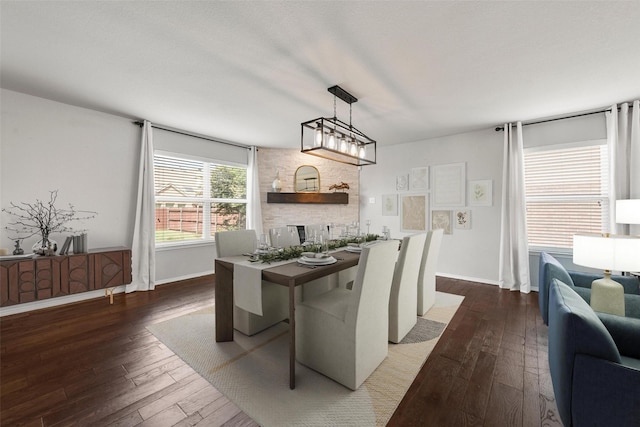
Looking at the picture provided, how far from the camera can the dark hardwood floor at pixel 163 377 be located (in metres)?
1.56

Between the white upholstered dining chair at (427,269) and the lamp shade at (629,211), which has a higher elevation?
the lamp shade at (629,211)

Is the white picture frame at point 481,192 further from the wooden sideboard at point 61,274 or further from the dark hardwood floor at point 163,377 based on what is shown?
the wooden sideboard at point 61,274

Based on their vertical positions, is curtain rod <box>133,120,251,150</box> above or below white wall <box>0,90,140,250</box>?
above

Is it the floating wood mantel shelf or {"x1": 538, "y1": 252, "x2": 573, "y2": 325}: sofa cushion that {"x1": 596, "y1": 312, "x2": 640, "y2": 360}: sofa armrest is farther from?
the floating wood mantel shelf

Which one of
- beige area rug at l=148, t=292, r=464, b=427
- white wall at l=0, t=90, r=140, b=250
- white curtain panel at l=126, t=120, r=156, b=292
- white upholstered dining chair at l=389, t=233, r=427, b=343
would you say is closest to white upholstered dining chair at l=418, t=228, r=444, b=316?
beige area rug at l=148, t=292, r=464, b=427

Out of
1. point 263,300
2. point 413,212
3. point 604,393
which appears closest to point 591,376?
point 604,393

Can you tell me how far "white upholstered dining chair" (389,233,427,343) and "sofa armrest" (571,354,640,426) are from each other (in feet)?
4.11

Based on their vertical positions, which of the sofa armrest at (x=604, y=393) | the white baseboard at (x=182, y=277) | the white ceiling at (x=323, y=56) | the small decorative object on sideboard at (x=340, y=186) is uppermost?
the white ceiling at (x=323, y=56)

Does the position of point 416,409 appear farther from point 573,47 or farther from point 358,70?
point 573,47

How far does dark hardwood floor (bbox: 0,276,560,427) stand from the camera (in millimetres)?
1558

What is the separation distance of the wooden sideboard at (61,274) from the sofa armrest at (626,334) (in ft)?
15.7

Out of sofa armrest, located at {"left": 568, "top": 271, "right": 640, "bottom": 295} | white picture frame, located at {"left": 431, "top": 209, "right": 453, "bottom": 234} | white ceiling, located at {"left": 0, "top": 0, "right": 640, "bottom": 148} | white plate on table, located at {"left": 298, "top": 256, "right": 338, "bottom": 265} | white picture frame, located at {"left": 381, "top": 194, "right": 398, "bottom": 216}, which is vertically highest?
white ceiling, located at {"left": 0, "top": 0, "right": 640, "bottom": 148}

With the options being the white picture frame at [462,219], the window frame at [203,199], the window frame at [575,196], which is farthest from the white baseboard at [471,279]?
the window frame at [203,199]

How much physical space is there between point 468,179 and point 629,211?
1.94 m
